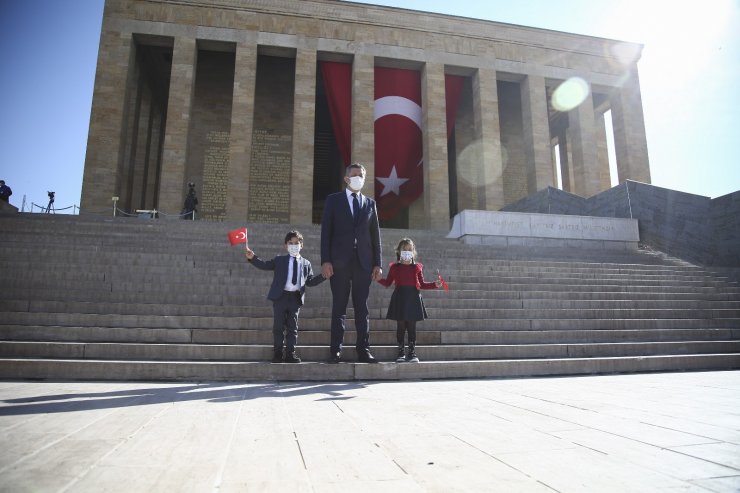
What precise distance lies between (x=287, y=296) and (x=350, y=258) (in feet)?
2.67

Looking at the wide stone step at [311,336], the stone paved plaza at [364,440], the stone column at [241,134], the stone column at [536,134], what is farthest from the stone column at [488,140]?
the stone paved plaza at [364,440]

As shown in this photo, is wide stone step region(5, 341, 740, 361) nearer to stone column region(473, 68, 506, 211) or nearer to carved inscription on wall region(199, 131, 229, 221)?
stone column region(473, 68, 506, 211)

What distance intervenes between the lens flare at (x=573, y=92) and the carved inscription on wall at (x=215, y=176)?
17.4 m

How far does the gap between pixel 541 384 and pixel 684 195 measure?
10645 millimetres

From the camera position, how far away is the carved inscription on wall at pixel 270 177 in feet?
69.1

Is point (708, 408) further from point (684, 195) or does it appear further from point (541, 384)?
point (684, 195)

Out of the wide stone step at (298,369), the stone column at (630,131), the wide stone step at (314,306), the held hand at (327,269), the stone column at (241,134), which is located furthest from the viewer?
the stone column at (630,131)

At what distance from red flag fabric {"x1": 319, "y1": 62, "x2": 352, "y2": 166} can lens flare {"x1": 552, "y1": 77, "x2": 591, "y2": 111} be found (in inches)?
437

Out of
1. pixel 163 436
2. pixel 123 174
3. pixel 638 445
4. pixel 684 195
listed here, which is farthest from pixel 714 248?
pixel 123 174

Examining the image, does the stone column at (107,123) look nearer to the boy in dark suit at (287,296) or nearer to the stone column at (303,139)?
the stone column at (303,139)

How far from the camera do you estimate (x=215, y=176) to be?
69.4ft

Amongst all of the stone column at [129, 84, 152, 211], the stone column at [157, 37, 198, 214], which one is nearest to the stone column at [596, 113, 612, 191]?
the stone column at [157, 37, 198, 214]

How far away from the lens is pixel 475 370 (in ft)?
14.9

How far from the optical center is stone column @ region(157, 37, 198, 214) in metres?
17.4
